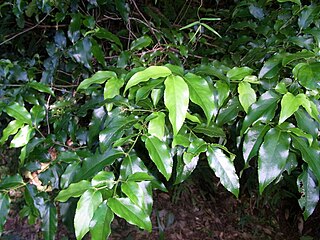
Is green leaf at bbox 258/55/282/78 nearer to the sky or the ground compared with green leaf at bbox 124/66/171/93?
nearer to the ground

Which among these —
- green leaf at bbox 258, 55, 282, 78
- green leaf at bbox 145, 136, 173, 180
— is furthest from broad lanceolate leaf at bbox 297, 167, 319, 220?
green leaf at bbox 145, 136, 173, 180

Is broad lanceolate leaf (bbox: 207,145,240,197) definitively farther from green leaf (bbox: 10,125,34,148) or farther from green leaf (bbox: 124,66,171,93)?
green leaf (bbox: 10,125,34,148)

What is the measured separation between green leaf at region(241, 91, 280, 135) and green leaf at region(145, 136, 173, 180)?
0.20 meters

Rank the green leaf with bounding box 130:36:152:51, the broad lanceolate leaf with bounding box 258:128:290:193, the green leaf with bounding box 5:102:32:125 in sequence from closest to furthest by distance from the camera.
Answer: the broad lanceolate leaf with bounding box 258:128:290:193
the green leaf with bounding box 5:102:32:125
the green leaf with bounding box 130:36:152:51

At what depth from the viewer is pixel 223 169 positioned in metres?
0.83

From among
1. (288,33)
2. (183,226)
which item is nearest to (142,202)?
(288,33)

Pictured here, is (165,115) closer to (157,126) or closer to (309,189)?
(157,126)

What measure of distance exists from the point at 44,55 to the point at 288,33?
1.40 metres

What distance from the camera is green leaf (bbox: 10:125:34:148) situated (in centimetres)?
110

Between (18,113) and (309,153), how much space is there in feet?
2.68

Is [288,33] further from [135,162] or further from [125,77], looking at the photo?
[135,162]

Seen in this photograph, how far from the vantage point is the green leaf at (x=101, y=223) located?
657 millimetres

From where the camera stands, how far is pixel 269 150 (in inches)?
30.6

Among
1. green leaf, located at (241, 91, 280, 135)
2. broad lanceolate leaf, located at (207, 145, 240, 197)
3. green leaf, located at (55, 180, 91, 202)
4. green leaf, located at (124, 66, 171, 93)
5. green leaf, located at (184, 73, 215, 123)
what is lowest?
broad lanceolate leaf, located at (207, 145, 240, 197)
